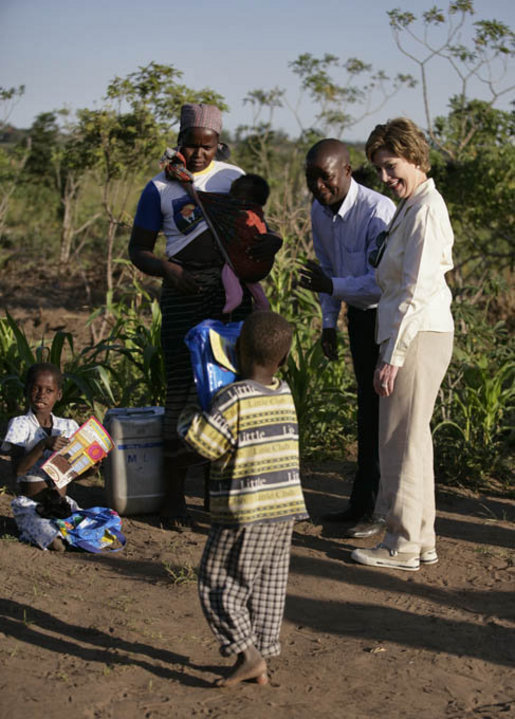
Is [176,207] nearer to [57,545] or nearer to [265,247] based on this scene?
[265,247]

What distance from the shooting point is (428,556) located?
4020mm

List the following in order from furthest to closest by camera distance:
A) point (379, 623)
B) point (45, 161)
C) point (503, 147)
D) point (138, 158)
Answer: point (45, 161)
point (138, 158)
point (503, 147)
point (379, 623)

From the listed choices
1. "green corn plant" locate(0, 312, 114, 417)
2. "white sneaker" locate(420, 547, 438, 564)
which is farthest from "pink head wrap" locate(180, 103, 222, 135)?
"white sneaker" locate(420, 547, 438, 564)

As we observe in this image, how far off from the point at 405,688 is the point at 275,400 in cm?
105

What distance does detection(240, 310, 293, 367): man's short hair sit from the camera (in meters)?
2.79

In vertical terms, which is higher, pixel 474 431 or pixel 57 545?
pixel 474 431

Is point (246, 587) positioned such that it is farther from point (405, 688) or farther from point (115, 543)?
point (115, 543)

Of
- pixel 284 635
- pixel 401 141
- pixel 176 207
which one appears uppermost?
pixel 401 141

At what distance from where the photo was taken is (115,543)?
417 centimetres

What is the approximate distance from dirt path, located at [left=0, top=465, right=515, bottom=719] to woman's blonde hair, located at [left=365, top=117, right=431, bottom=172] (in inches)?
71.2

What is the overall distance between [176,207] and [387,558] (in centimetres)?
186

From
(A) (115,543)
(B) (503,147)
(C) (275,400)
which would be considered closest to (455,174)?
(B) (503,147)

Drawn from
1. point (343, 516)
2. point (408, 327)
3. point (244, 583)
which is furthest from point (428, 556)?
point (244, 583)

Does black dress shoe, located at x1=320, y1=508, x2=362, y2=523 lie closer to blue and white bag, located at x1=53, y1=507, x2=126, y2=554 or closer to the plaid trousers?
blue and white bag, located at x1=53, y1=507, x2=126, y2=554
